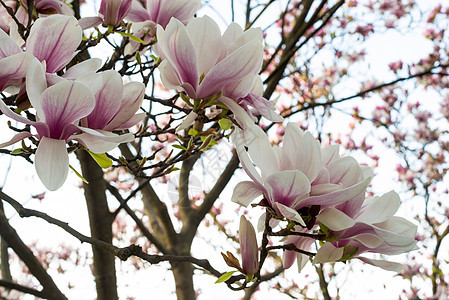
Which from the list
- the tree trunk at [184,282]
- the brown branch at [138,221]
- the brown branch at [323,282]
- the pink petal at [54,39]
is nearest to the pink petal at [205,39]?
the pink petal at [54,39]

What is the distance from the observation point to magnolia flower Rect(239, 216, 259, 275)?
55 centimetres

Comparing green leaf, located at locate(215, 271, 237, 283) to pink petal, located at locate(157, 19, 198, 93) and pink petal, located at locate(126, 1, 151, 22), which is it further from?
pink petal, located at locate(126, 1, 151, 22)

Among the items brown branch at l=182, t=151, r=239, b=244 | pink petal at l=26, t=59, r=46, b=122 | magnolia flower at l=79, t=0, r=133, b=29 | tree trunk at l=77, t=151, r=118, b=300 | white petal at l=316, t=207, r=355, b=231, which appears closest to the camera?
pink petal at l=26, t=59, r=46, b=122

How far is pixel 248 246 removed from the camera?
55 centimetres

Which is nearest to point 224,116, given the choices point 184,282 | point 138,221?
point 138,221

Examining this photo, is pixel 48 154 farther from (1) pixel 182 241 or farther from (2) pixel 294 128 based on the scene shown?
(1) pixel 182 241

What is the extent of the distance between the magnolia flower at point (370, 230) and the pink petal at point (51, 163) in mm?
278

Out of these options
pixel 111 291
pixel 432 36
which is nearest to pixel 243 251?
pixel 111 291

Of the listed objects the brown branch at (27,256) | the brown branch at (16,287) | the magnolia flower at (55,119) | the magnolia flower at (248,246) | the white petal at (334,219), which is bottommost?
the white petal at (334,219)

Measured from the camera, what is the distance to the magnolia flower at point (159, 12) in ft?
2.21

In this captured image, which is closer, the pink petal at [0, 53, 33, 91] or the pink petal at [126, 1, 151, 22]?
the pink petal at [0, 53, 33, 91]

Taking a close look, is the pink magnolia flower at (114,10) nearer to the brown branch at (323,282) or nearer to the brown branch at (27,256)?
the brown branch at (27,256)

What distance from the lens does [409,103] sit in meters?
3.58

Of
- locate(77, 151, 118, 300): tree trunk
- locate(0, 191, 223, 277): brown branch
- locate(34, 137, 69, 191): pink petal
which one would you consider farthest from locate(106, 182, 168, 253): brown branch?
locate(34, 137, 69, 191): pink petal
